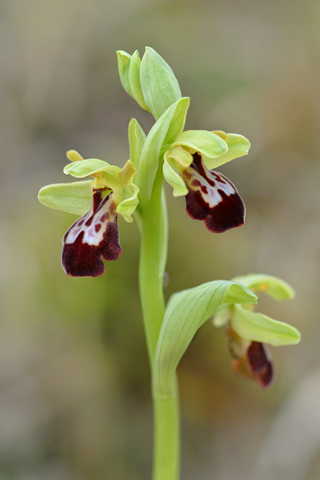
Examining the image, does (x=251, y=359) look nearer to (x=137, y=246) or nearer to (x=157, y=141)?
(x=157, y=141)

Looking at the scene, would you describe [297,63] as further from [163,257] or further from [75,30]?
[163,257]

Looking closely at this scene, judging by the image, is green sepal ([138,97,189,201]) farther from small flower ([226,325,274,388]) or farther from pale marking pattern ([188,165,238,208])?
small flower ([226,325,274,388])

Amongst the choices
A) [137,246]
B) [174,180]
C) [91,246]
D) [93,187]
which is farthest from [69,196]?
[137,246]

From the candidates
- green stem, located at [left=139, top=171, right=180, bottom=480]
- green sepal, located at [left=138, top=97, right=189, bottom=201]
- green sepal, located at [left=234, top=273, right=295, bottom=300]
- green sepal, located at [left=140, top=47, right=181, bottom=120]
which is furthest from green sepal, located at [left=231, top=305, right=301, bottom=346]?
green sepal, located at [left=140, top=47, right=181, bottom=120]

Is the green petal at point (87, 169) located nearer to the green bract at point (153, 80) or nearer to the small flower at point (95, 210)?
the small flower at point (95, 210)

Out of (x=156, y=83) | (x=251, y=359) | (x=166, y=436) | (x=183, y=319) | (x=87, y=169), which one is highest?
(x=156, y=83)

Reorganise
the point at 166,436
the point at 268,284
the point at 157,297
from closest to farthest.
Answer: the point at 157,297 < the point at 166,436 < the point at 268,284

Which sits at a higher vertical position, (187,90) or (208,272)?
(187,90)

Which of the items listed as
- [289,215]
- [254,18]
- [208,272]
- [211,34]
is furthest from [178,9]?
[208,272]
